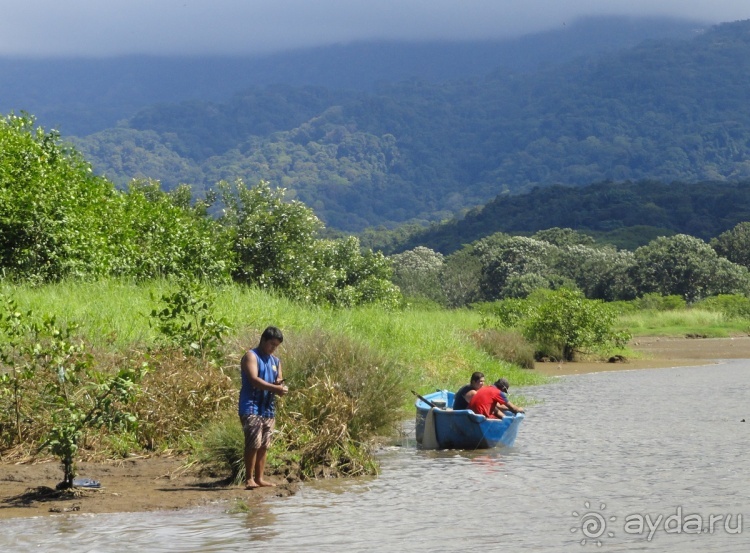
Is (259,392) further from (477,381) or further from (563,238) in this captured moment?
(563,238)

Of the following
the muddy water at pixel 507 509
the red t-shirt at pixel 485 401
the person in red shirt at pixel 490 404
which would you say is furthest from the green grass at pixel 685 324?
the red t-shirt at pixel 485 401

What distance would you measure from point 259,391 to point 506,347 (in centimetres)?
2247

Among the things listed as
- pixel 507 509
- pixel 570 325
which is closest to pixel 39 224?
pixel 507 509

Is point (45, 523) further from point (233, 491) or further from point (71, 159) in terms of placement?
point (71, 159)

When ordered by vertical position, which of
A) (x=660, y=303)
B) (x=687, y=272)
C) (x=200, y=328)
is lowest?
(x=660, y=303)

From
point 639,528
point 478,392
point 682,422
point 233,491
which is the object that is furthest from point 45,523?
point 682,422

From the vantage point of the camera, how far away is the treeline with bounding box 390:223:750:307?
8512 centimetres

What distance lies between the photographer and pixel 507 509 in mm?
12641

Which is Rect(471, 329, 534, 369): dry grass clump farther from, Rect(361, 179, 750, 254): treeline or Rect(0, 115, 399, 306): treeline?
Rect(361, 179, 750, 254): treeline

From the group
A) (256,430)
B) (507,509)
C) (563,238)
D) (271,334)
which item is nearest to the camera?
(271,334)

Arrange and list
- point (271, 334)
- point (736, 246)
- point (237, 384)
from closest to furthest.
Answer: point (271, 334), point (237, 384), point (736, 246)

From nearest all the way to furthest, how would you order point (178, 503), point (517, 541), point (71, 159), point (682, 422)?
1. point (517, 541)
2. point (178, 503)
3. point (682, 422)
4. point (71, 159)

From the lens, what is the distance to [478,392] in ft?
59.1

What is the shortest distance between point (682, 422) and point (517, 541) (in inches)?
453
